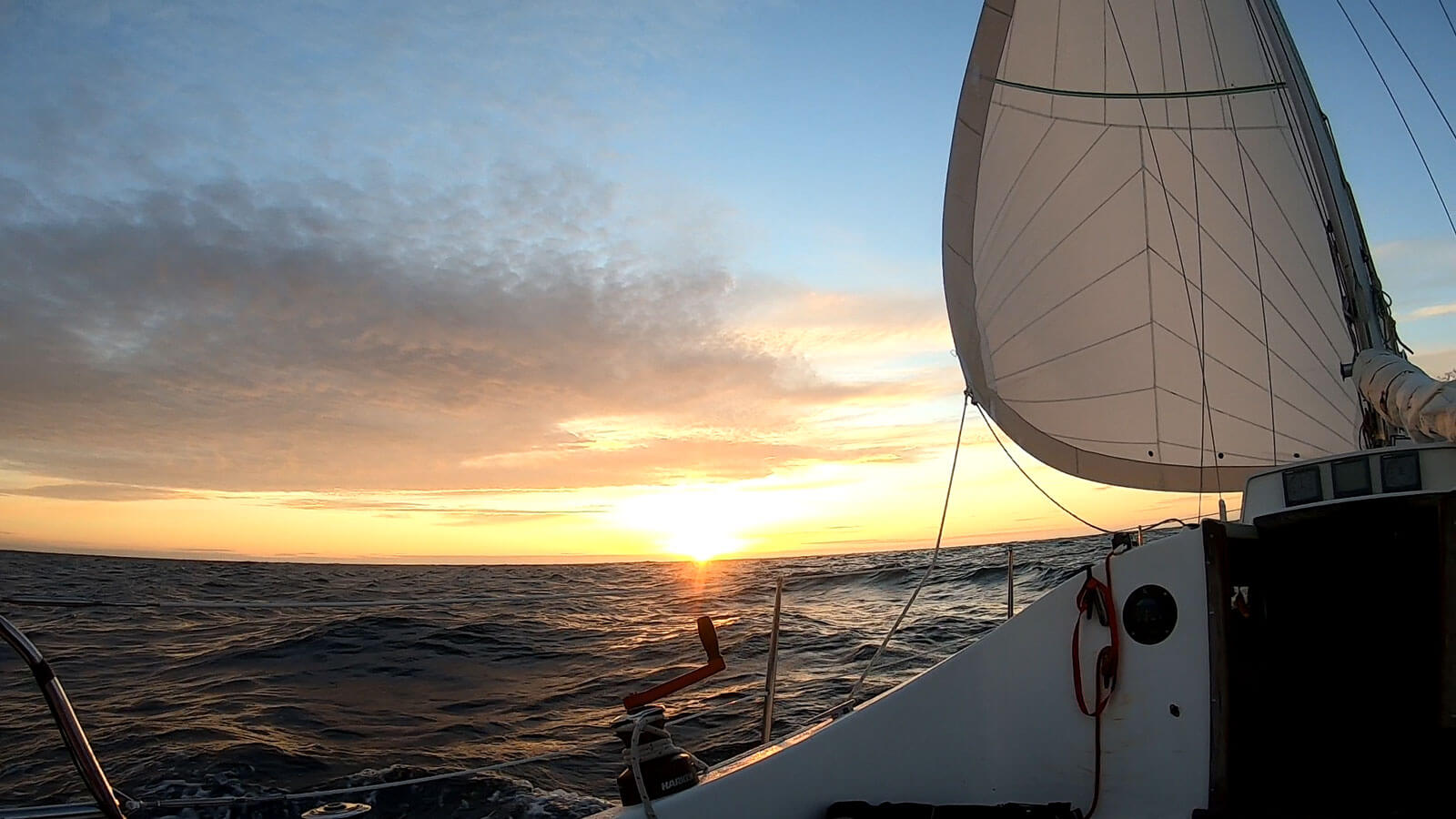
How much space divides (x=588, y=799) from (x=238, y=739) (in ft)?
9.73

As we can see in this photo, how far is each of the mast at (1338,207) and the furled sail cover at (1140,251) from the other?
32 cm

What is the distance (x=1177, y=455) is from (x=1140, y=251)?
1.64m

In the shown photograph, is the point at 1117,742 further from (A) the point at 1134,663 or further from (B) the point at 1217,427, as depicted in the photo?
(B) the point at 1217,427

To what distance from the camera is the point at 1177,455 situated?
6504mm

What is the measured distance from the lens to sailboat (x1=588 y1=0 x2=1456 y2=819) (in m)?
2.67

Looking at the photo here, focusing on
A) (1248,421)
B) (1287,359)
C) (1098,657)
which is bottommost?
(1098,657)

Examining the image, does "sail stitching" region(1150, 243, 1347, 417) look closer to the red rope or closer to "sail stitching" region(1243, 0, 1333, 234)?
"sail stitching" region(1243, 0, 1333, 234)

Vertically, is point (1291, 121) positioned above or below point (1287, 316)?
above

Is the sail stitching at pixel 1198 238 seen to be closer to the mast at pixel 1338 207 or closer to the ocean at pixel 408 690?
the mast at pixel 1338 207

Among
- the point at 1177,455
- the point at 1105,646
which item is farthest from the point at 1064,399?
the point at 1105,646

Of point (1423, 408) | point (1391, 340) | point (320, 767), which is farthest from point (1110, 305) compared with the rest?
point (320, 767)

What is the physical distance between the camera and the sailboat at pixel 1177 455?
2674 millimetres

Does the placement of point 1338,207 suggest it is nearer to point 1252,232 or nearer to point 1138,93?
point 1252,232

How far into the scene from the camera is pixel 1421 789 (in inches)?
107
